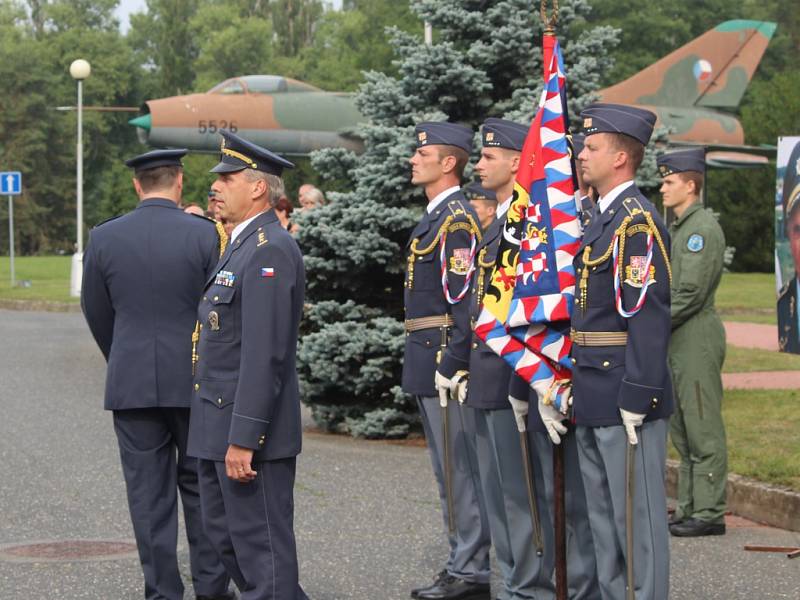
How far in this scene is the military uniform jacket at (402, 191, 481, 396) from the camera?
22.7 ft

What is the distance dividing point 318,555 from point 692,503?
220cm

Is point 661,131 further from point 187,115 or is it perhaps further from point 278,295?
point 187,115

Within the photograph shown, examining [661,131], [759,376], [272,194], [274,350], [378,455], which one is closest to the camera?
[274,350]

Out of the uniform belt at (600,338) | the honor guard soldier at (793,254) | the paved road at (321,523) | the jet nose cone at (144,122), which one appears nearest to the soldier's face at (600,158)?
the uniform belt at (600,338)

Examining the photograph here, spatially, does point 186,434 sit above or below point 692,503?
above

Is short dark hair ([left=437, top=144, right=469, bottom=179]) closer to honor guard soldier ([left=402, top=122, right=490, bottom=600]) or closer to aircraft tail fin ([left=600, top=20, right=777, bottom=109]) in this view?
honor guard soldier ([left=402, top=122, right=490, bottom=600])

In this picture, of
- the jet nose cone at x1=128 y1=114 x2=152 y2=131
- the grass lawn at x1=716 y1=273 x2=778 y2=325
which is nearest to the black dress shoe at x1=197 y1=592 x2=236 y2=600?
the grass lawn at x1=716 y1=273 x2=778 y2=325

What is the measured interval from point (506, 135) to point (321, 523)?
9.31ft

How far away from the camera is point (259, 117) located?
86.3ft

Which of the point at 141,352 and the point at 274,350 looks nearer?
the point at 274,350

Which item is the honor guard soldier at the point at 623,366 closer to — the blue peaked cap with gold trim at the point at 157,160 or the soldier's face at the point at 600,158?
the soldier's face at the point at 600,158

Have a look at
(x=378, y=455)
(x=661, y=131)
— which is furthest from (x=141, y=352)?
(x=661, y=131)

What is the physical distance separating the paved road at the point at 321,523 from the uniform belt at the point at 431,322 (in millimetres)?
1175

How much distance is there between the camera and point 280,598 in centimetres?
529
